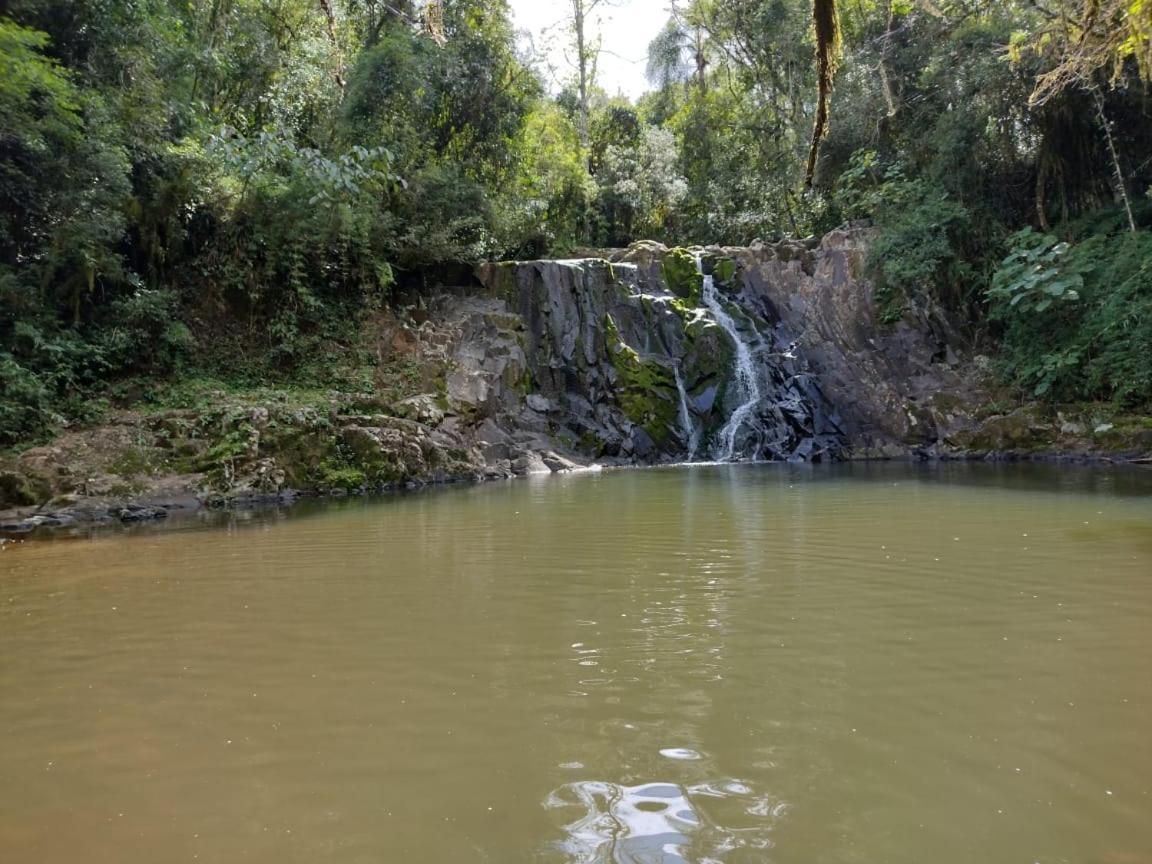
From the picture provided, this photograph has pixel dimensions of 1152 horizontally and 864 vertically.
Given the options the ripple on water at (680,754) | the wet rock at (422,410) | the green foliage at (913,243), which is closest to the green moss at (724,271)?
the green foliage at (913,243)

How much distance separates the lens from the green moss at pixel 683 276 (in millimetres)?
20164

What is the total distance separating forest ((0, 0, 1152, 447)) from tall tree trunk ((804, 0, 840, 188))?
18.4 ft

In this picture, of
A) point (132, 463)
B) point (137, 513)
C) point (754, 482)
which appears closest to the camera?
point (137, 513)

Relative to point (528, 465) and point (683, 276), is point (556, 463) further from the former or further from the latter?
point (683, 276)

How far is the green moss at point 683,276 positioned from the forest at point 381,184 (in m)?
3.20

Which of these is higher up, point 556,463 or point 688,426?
point 688,426

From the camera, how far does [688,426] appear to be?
1806 cm

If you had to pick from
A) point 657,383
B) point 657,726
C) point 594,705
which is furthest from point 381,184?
point 657,726

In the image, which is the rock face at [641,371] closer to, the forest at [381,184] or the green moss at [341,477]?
the forest at [381,184]

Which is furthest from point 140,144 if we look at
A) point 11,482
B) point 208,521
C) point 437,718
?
point 437,718

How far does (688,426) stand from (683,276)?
15.3 ft

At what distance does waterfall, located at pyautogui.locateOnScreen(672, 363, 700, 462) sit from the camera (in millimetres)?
17891

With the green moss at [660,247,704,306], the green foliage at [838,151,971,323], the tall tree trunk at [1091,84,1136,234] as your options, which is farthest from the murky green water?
the green moss at [660,247,704,306]

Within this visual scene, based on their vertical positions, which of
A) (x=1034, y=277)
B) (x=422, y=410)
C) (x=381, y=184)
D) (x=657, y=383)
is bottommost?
(x=422, y=410)
